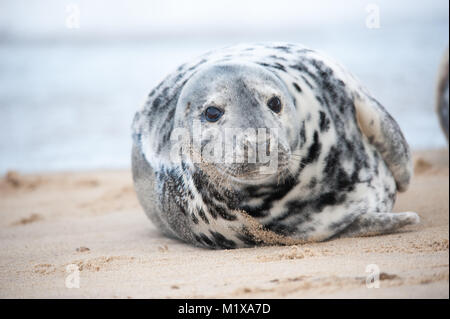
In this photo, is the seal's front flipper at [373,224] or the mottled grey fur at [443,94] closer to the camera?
the seal's front flipper at [373,224]

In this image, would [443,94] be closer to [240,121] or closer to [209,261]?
[240,121]

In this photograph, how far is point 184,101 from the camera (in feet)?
9.48

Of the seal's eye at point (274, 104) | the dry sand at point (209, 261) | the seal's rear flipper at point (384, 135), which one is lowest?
the dry sand at point (209, 261)

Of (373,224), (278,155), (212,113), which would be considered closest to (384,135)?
(373,224)

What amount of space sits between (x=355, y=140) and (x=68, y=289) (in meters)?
1.65

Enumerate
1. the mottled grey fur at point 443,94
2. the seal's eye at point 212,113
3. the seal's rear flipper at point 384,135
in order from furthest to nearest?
1. the mottled grey fur at point 443,94
2. the seal's rear flipper at point 384,135
3. the seal's eye at point 212,113

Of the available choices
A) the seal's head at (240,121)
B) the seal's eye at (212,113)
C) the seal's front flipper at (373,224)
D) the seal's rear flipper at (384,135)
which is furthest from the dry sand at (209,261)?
the seal's eye at (212,113)

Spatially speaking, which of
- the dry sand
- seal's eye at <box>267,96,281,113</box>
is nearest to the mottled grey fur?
the dry sand

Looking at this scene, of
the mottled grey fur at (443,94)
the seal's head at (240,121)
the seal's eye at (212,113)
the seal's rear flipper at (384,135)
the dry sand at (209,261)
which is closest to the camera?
the dry sand at (209,261)

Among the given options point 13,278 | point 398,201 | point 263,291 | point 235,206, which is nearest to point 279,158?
point 235,206

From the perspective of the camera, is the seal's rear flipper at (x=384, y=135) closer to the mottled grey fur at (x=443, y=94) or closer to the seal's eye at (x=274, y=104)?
the seal's eye at (x=274, y=104)

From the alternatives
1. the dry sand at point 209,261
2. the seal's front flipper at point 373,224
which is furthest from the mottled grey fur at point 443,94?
the seal's front flipper at point 373,224

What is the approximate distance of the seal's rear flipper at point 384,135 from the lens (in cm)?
321

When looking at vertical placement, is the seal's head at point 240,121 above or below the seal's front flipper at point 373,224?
above
